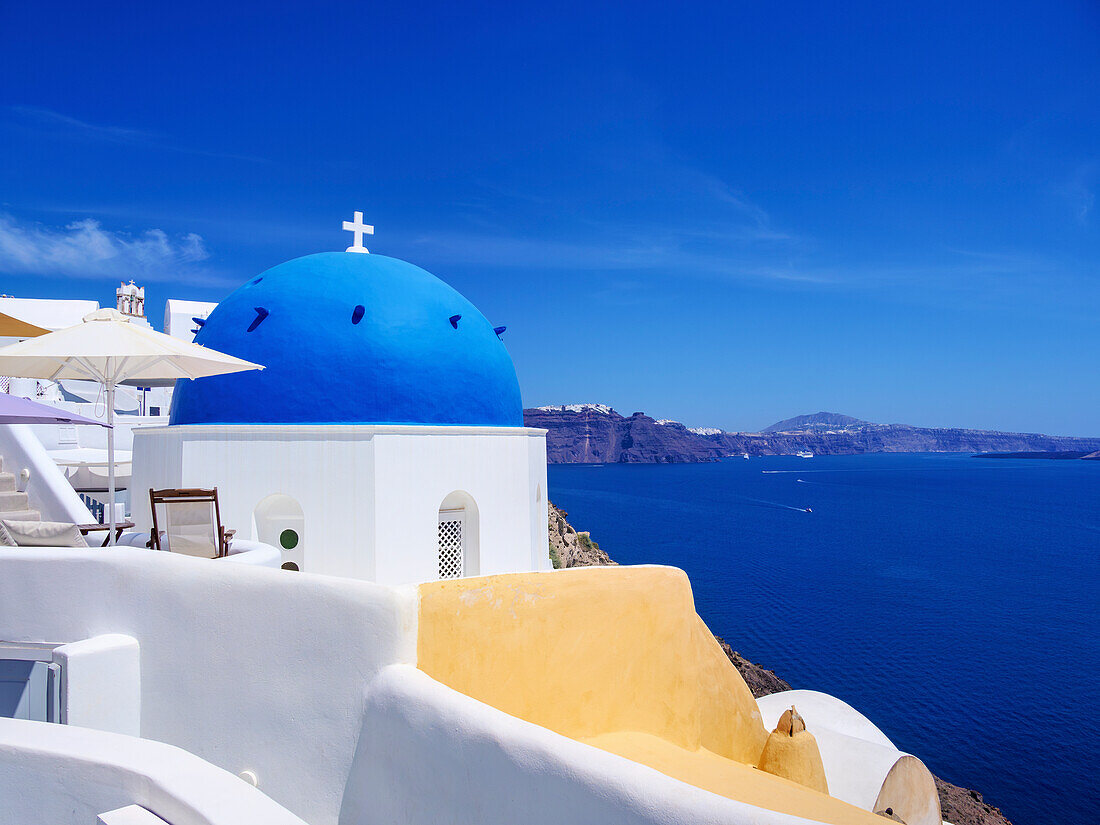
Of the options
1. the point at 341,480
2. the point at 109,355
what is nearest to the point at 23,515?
the point at 109,355

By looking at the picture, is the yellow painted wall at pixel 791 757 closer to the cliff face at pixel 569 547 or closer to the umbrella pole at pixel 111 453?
the umbrella pole at pixel 111 453

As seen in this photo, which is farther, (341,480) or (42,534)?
(341,480)

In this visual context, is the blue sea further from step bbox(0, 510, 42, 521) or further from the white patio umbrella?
step bbox(0, 510, 42, 521)

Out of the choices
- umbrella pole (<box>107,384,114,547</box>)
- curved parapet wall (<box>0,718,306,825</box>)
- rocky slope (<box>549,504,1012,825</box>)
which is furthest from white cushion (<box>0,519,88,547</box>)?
rocky slope (<box>549,504,1012,825</box>)

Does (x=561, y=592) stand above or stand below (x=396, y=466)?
below

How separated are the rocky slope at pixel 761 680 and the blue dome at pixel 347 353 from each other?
1004cm

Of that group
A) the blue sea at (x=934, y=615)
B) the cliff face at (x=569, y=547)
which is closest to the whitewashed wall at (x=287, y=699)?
the blue sea at (x=934, y=615)

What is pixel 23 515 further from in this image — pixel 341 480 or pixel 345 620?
pixel 345 620

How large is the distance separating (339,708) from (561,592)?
221 cm

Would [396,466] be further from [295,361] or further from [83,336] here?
A: [83,336]

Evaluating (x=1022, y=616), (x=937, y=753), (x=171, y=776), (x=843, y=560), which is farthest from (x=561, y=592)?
(x=843, y=560)

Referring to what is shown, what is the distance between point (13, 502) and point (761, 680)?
2706 cm

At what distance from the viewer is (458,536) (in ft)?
35.1

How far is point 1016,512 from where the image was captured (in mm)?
88688
